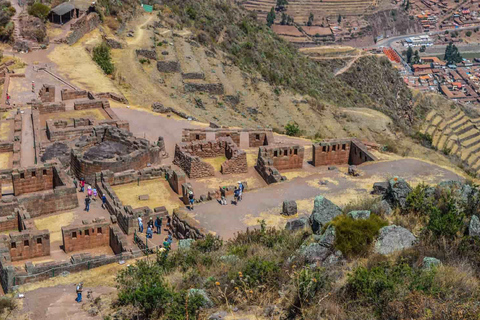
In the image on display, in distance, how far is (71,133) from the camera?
140ft

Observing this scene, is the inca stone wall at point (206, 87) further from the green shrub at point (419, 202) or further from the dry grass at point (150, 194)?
the green shrub at point (419, 202)

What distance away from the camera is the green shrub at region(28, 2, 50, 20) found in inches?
2783

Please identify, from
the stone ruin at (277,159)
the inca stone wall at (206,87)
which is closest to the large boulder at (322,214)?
the stone ruin at (277,159)

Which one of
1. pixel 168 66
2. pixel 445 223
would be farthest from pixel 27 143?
pixel 445 223

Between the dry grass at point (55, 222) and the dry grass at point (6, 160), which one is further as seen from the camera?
the dry grass at point (6, 160)

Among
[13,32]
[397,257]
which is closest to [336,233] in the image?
[397,257]

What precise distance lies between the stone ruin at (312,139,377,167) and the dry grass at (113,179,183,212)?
9926mm

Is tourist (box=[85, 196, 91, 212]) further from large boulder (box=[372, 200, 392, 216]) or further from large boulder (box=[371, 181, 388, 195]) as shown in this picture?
large boulder (box=[372, 200, 392, 216])

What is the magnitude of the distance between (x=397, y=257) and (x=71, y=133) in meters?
27.2

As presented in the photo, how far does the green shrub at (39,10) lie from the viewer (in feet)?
232

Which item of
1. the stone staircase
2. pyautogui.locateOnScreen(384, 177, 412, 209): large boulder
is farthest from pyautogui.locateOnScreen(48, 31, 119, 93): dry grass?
the stone staircase

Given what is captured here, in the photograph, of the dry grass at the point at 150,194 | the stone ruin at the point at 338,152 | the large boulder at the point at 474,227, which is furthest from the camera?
the stone ruin at the point at 338,152

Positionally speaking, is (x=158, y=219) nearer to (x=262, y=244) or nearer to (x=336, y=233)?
(x=262, y=244)

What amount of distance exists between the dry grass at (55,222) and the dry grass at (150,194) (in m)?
3.07
